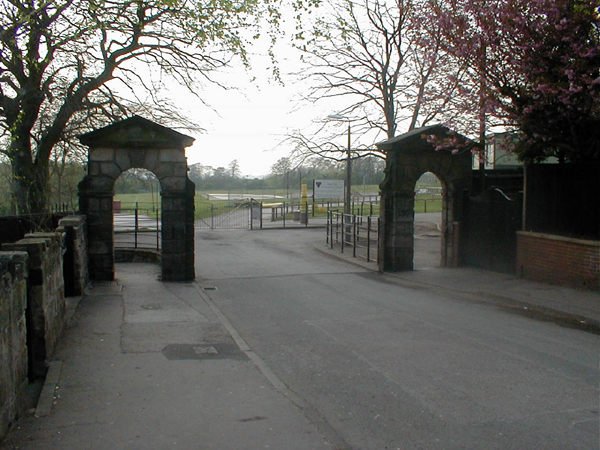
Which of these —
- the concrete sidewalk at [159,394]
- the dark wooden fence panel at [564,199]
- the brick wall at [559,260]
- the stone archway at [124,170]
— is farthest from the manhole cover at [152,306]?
the dark wooden fence panel at [564,199]

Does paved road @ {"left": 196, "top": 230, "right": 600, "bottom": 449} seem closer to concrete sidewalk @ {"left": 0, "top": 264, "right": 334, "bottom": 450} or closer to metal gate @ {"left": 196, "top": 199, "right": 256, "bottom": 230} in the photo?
concrete sidewalk @ {"left": 0, "top": 264, "right": 334, "bottom": 450}

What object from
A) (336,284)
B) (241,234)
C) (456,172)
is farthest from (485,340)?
(241,234)

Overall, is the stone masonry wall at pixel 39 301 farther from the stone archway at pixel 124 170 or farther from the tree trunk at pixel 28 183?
the tree trunk at pixel 28 183

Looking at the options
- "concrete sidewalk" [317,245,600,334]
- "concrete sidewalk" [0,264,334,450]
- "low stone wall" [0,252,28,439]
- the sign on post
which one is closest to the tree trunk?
"concrete sidewalk" [0,264,334,450]

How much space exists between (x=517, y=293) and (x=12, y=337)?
10.3 m

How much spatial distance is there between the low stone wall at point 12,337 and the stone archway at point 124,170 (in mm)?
9184

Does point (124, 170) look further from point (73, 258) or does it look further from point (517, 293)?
point (517, 293)

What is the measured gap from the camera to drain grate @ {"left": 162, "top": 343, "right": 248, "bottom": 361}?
8188 mm

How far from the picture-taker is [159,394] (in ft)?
21.3

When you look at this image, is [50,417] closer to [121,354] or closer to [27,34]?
[121,354]

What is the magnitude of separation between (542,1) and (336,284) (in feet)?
24.8

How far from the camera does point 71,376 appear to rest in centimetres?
712

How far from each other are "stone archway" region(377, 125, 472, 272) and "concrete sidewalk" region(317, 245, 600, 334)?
661 millimetres

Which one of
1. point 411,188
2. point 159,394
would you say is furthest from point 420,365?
point 411,188
